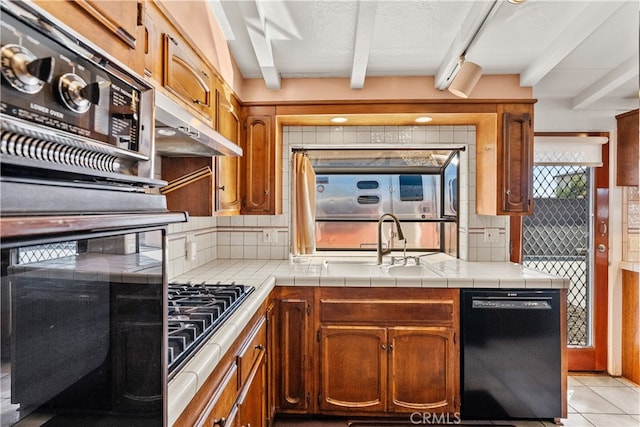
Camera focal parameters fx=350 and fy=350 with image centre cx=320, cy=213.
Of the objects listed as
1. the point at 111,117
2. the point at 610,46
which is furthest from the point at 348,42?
the point at 111,117

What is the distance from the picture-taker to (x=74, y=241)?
17.7 inches

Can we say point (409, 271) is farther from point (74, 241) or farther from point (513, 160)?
point (74, 241)

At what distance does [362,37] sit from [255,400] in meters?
1.91

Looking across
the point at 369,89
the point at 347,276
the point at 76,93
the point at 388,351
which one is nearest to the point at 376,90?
the point at 369,89

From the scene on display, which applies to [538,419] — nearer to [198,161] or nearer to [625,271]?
[625,271]

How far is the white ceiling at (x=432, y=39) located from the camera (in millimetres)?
1703

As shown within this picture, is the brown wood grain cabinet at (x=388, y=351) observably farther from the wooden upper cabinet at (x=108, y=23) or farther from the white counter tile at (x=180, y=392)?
the wooden upper cabinet at (x=108, y=23)

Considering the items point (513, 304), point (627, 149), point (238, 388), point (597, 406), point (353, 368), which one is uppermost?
point (627, 149)

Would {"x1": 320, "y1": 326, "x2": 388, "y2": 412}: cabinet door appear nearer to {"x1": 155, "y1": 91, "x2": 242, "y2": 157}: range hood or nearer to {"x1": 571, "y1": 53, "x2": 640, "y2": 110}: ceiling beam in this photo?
{"x1": 155, "y1": 91, "x2": 242, "y2": 157}: range hood

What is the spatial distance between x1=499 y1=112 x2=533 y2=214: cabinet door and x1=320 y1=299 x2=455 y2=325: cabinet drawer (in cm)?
89

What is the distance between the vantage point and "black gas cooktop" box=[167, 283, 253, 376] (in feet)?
3.18

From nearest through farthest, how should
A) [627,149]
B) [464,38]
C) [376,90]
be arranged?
[464,38] → [376,90] → [627,149]

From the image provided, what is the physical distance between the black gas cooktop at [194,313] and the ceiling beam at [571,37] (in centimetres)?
215

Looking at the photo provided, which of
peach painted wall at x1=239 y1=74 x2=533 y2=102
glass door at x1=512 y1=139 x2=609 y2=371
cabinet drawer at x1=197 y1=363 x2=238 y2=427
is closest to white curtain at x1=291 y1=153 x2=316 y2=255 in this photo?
peach painted wall at x1=239 y1=74 x2=533 y2=102
